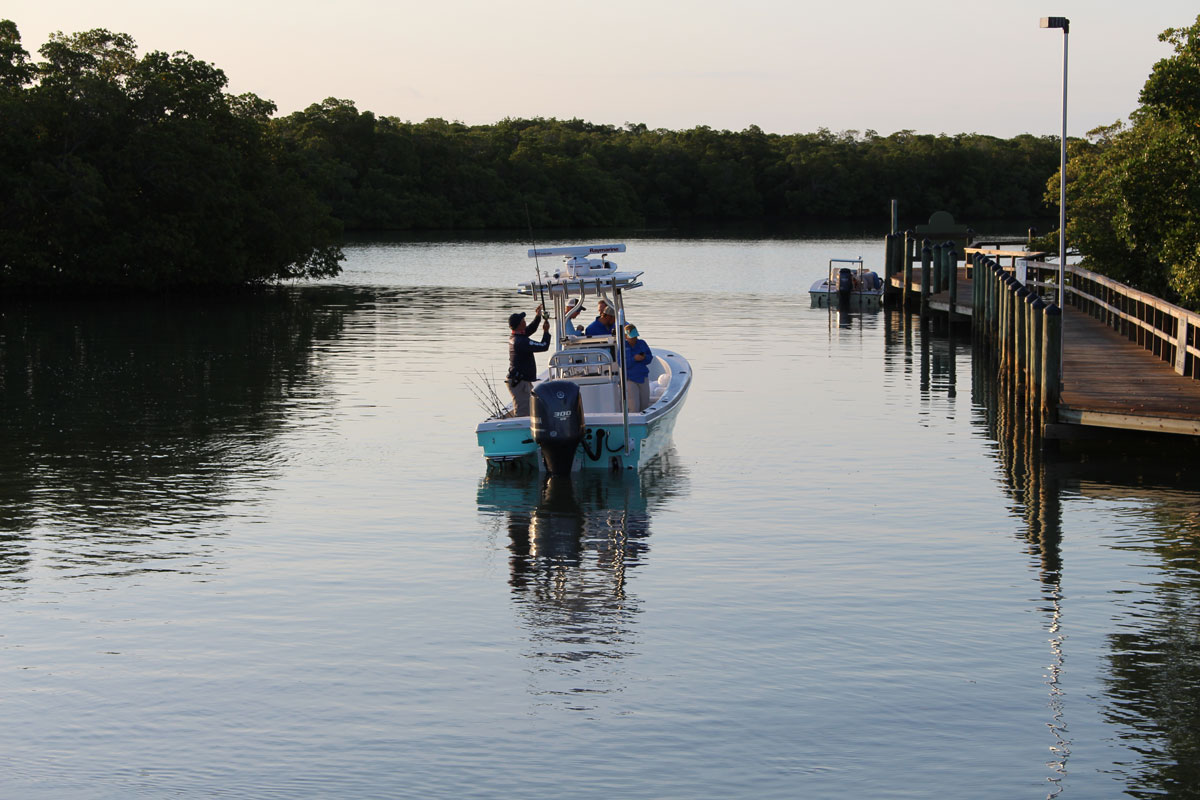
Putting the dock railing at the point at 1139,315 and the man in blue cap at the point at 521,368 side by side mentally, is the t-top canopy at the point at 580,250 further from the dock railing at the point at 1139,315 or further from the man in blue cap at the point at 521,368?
the dock railing at the point at 1139,315

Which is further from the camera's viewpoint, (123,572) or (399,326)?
(399,326)

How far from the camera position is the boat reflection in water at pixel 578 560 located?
11172mm

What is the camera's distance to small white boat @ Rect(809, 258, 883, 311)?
50906 mm

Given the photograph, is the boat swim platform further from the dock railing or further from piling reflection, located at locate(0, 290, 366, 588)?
piling reflection, located at locate(0, 290, 366, 588)

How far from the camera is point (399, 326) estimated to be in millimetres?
41812

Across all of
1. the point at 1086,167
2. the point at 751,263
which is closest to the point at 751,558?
the point at 1086,167

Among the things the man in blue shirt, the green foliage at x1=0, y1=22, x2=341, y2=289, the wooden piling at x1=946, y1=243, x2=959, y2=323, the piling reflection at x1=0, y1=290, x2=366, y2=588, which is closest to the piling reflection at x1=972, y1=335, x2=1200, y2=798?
the man in blue shirt

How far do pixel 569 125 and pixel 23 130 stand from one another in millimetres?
132613

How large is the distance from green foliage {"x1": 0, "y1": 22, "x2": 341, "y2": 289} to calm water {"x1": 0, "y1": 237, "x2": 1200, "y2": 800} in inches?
1072

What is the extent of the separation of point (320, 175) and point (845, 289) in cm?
2434

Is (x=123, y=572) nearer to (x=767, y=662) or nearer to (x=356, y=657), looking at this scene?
(x=356, y=657)

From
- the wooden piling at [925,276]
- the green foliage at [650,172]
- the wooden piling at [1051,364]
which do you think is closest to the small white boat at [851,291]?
the wooden piling at [925,276]

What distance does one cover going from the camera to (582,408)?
18.5 metres

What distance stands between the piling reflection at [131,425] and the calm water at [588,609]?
0.34ft
